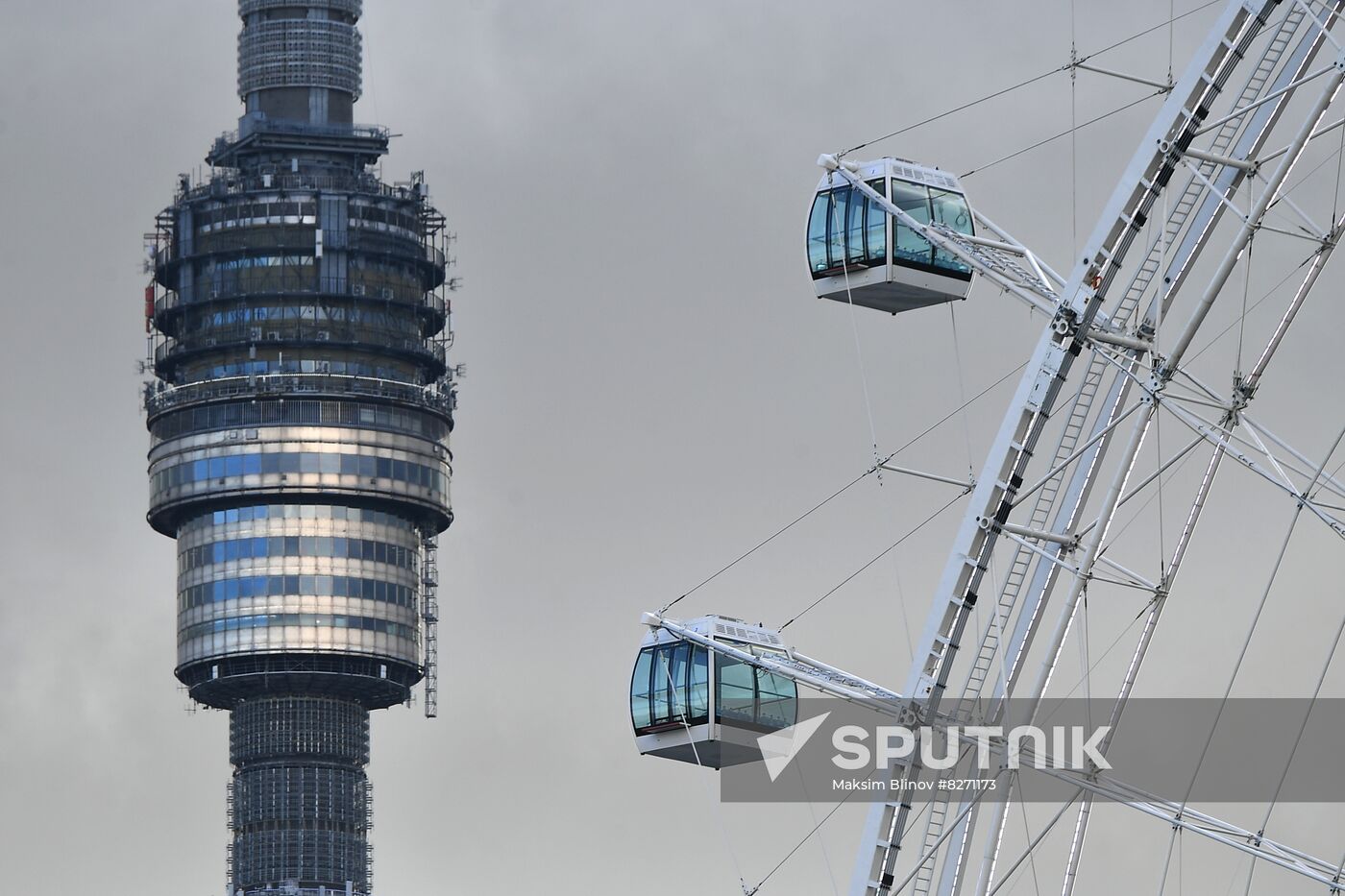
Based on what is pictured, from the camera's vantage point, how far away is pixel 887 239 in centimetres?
9181

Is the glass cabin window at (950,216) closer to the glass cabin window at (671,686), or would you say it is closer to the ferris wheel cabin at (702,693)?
the ferris wheel cabin at (702,693)

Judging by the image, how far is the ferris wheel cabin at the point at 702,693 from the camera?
106562mm

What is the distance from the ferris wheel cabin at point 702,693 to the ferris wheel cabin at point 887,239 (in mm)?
16335

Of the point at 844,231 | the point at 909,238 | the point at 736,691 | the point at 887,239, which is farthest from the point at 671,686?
the point at 909,238

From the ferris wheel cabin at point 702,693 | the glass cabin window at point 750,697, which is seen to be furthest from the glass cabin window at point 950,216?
the glass cabin window at point 750,697

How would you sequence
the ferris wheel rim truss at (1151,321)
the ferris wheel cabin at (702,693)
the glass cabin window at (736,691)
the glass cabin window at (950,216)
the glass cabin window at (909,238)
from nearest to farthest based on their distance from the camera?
the ferris wheel rim truss at (1151,321), the glass cabin window at (950,216), the glass cabin window at (909,238), the ferris wheel cabin at (702,693), the glass cabin window at (736,691)

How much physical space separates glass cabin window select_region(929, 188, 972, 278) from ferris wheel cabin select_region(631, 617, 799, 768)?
17.8 metres

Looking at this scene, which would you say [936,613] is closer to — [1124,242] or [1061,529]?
[1061,529]

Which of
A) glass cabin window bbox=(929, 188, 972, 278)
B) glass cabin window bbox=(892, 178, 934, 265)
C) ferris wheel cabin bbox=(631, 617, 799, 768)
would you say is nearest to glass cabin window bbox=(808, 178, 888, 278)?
glass cabin window bbox=(892, 178, 934, 265)

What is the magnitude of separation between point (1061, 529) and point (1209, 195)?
953 centimetres

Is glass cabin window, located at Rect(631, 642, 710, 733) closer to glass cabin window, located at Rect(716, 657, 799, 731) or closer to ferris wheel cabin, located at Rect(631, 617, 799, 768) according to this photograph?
ferris wheel cabin, located at Rect(631, 617, 799, 768)

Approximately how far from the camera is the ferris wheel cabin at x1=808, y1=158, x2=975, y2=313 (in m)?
91.9

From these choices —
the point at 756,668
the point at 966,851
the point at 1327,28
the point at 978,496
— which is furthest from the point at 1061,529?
the point at 756,668

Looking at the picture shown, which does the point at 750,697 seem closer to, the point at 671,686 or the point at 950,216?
the point at 671,686
